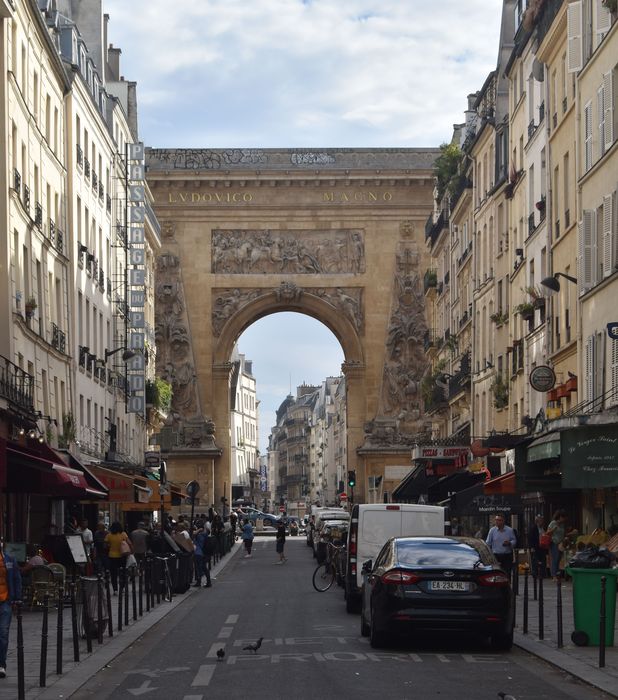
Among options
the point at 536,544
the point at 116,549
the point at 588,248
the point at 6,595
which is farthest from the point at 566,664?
the point at 536,544

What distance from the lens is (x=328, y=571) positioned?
3170 centimetres

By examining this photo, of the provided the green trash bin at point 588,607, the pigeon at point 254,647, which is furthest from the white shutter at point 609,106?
the pigeon at point 254,647

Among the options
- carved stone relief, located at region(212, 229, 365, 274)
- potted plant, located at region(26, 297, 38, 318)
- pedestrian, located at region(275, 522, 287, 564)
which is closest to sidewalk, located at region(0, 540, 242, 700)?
potted plant, located at region(26, 297, 38, 318)

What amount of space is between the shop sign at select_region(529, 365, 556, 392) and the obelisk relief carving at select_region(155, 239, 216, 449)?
45508mm

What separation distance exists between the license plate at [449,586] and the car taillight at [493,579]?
0.55ft

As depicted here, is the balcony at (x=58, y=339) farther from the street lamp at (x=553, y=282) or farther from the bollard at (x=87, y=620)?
the bollard at (x=87, y=620)

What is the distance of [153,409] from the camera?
2441 inches

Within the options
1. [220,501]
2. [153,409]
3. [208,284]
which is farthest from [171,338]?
[153,409]

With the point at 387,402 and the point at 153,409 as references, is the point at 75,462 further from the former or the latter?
the point at 387,402

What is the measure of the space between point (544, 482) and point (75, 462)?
945 cm

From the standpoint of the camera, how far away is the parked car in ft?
53.6

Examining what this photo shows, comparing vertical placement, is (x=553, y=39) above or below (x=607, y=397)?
above

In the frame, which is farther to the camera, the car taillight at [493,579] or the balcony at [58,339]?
the balcony at [58,339]

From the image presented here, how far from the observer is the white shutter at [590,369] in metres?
28.4
